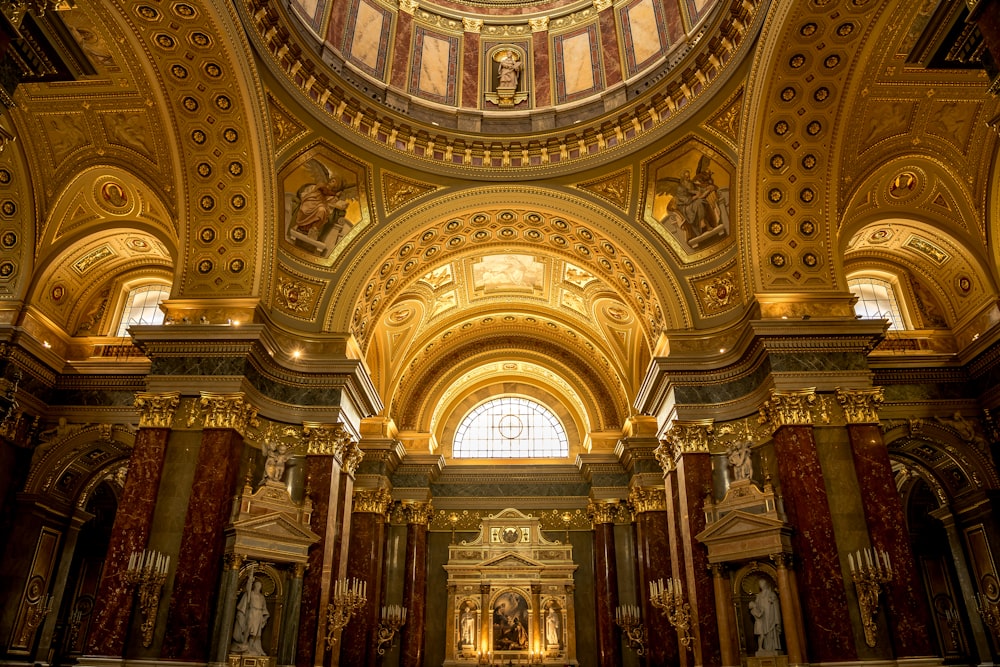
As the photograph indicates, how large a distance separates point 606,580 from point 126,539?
14.6 m

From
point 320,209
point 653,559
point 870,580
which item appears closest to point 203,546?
point 320,209

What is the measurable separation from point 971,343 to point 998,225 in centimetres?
270

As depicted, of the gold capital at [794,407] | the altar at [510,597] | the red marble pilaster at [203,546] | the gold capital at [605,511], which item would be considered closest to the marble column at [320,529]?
the red marble pilaster at [203,546]

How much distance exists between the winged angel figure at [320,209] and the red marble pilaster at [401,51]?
11.1 ft

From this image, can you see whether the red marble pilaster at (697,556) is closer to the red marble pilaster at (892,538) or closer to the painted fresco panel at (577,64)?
the red marble pilaster at (892,538)

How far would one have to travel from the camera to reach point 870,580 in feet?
40.5

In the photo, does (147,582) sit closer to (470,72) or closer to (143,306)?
(143,306)

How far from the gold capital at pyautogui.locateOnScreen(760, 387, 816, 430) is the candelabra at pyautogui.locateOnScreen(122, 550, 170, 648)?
39.3 ft

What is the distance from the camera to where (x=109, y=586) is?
12.8m

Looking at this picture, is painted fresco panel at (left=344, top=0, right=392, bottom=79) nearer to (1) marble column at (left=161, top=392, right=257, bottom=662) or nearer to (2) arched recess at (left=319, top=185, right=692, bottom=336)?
(2) arched recess at (left=319, top=185, right=692, bottom=336)

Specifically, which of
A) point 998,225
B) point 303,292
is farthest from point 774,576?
point 303,292

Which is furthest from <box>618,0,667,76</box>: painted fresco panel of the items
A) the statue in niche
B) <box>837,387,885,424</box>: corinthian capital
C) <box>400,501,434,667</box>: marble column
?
<box>400,501,434,667</box>: marble column

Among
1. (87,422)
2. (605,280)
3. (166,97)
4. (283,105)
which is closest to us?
(166,97)

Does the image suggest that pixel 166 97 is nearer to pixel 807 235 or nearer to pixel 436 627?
pixel 807 235
